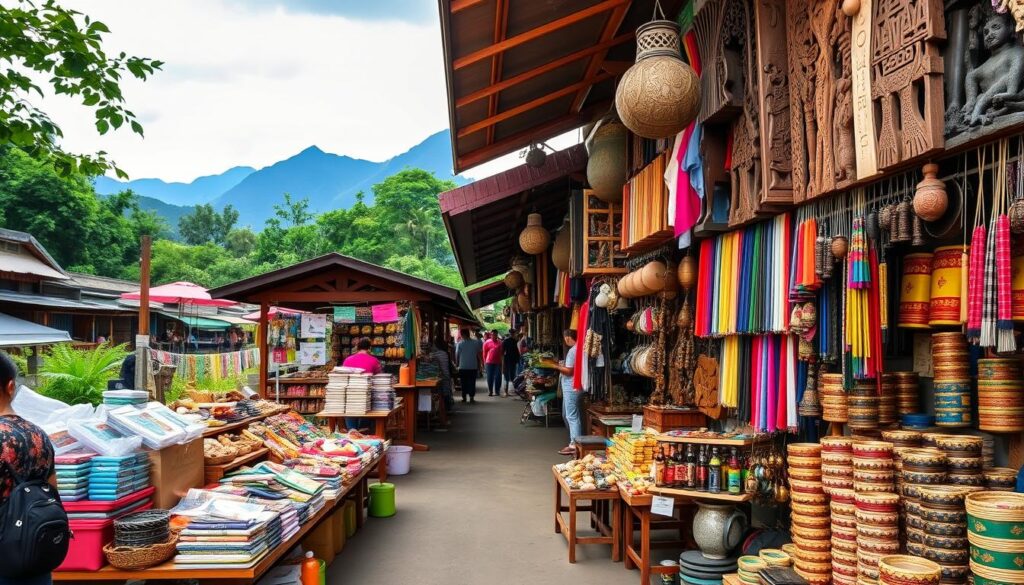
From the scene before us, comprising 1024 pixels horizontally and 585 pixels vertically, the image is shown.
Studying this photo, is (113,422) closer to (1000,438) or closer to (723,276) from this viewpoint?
(723,276)

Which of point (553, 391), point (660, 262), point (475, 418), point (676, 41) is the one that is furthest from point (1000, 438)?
point (475, 418)

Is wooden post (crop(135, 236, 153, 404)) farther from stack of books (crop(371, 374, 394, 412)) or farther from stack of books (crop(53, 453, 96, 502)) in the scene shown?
stack of books (crop(53, 453, 96, 502))

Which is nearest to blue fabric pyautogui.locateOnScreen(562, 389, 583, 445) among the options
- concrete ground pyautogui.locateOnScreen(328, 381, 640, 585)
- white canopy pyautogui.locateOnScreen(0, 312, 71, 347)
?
concrete ground pyautogui.locateOnScreen(328, 381, 640, 585)

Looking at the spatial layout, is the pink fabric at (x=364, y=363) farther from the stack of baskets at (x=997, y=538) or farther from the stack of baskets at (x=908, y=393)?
the stack of baskets at (x=997, y=538)

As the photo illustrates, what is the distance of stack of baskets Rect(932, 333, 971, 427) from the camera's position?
2.99m

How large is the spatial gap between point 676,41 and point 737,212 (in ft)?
3.66

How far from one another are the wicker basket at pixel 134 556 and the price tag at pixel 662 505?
9.08ft

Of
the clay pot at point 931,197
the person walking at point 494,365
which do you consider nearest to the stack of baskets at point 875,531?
the clay pot at point 931,197

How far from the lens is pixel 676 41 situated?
4.34 metres

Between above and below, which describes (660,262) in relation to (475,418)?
above

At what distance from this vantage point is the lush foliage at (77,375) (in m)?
11.3

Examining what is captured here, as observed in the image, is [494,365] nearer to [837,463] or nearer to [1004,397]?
[837,463]

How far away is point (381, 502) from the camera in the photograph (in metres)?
6.59

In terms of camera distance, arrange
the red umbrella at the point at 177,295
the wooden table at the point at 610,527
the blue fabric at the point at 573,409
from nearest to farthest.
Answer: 1. the wooden table at the point at 610,527
2. the blue fabric at the point at 573,409
3. the red umbrella at the point at 177,295
